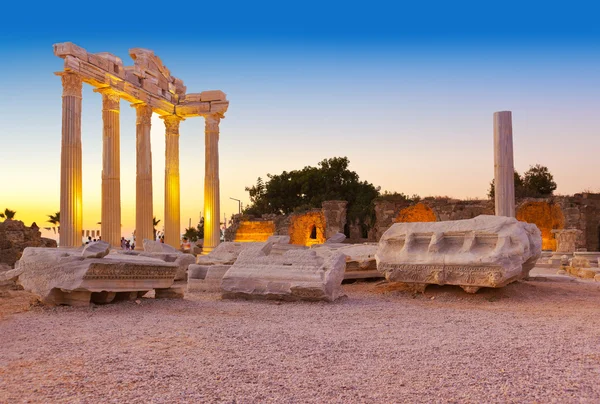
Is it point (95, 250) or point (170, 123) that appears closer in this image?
point (95, 250)

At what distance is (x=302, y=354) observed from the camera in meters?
3.87

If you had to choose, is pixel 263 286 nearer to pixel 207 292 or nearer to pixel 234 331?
pixel 207 292

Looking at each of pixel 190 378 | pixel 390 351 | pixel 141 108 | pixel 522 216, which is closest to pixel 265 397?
pixel 190 378

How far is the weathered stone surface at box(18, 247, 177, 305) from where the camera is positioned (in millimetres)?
6195

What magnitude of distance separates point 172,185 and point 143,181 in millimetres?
1811

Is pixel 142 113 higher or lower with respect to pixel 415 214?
higher

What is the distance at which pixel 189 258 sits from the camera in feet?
35.2

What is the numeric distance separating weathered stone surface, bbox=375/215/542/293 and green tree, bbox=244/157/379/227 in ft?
98.8

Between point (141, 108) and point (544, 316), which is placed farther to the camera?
point (141, 108)

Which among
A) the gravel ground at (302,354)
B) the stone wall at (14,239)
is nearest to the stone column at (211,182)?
the stone wall at (14,239)

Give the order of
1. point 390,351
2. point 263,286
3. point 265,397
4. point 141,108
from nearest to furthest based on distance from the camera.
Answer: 1. point 265,397
2. point 390,351
3. point 263,286
4. point 141,108

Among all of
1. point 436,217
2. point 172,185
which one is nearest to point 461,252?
point 172,185

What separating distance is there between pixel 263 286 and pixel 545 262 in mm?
10972

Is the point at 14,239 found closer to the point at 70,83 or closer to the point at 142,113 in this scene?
the point at 70,83
